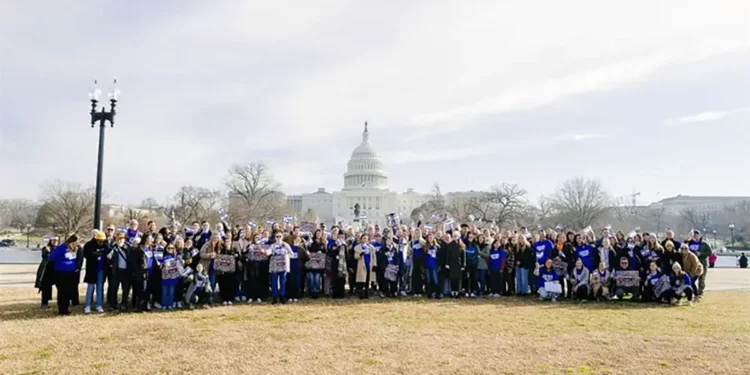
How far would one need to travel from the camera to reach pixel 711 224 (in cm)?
10612

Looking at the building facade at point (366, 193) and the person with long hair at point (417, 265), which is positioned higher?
the building facade at point (366, 193)

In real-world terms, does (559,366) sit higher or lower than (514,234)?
lower

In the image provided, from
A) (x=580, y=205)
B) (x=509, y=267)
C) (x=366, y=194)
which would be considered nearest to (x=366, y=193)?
(x=366, y=194)

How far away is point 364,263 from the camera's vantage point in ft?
44.9

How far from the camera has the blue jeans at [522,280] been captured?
47.6ft

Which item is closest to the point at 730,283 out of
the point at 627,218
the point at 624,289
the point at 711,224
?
the point at 624,289

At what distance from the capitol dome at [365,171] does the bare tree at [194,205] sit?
227 ft

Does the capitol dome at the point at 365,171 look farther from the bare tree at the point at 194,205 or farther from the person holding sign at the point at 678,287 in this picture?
the person holding sign at the point at 678,287


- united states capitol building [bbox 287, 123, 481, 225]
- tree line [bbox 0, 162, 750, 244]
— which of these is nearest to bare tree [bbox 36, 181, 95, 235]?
tree line [bbox 0, 162, 750, 244]

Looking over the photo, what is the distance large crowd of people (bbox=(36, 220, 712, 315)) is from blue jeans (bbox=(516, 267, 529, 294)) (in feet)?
0.10

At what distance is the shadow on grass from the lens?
11.1 m

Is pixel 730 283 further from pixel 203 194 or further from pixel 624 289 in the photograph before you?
pixel 203 194

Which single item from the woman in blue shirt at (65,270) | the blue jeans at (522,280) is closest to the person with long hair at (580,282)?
the blue jeans at (522,280)

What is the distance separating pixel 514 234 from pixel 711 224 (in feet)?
371
